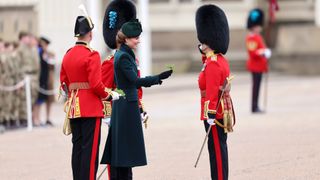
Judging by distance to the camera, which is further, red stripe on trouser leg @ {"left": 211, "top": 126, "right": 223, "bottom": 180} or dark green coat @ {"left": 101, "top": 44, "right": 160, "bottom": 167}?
red stripe on trouser leg @ {"left": 211, "top": 126, "right": 223, "bottom": 180}

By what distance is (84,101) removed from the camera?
9.21 meters

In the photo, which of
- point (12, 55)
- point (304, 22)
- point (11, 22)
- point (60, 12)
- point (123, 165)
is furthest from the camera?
point (304, 22)

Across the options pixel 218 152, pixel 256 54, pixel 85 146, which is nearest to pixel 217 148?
pixel 218 152

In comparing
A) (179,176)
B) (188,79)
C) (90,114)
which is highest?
(90,114)

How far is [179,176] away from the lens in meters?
10.7

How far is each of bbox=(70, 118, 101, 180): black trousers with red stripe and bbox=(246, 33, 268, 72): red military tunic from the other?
9.13 meters

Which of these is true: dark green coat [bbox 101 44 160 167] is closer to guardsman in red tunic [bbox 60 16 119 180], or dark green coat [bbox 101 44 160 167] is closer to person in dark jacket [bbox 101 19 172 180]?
person in dark jacket [bbox 101 19 172 180]

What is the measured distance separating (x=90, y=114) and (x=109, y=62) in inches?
32.2

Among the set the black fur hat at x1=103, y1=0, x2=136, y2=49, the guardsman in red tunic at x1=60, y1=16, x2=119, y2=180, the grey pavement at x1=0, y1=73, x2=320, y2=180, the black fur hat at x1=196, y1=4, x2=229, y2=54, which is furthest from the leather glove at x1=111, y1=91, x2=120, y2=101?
the grey pavement at x1=0, y1=73, x2=320, y2=180

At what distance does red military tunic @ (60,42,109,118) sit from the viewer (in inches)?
360

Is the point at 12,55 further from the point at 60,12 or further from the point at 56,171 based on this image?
the point at 60,12

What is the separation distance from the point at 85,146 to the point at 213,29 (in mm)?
1762

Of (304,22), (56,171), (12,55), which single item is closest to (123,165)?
(56,171)

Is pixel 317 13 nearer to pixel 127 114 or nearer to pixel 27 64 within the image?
pixel 27 64
